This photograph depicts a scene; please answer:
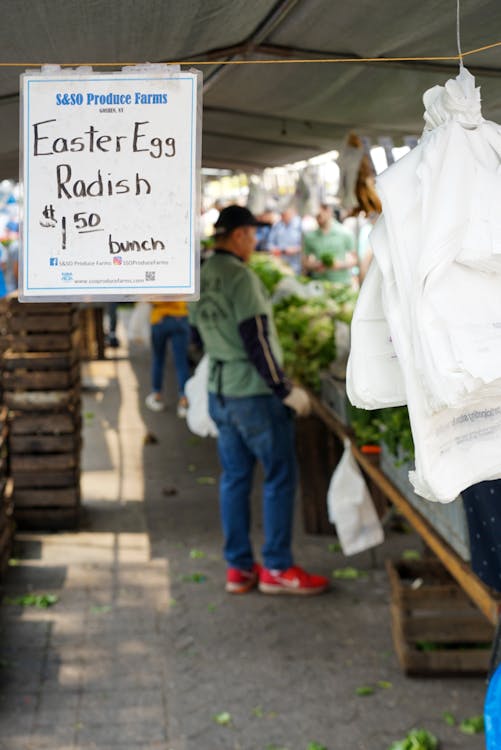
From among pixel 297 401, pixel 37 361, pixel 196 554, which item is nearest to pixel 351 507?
pixel 297 401

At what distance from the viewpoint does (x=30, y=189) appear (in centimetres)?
262

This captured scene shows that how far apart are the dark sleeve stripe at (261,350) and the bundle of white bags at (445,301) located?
3.22m

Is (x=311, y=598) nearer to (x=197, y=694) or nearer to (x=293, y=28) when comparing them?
(x=197, y=694)

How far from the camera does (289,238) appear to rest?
1830cm

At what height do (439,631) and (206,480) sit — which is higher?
(206,480)

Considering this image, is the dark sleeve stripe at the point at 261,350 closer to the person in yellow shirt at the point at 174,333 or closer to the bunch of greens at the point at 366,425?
the bunch of greens at the point at 366,425

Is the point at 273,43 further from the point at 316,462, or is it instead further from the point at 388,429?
the point at 316,462

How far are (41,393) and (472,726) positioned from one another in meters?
3.70

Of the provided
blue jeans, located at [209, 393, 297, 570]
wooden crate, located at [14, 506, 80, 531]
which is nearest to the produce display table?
blue jeans, located at [209, 393, 297, 570]

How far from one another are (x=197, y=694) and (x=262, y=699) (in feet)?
1.00

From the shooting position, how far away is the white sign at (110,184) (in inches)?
103

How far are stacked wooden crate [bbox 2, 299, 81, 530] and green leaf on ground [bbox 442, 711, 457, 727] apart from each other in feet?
10.8

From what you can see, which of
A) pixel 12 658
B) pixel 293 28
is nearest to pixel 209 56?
pixel 293 28

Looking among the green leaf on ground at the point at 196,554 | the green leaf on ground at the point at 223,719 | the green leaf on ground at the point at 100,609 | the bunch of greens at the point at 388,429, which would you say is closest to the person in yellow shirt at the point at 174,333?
the green leaf on ground at the point at 196,554
